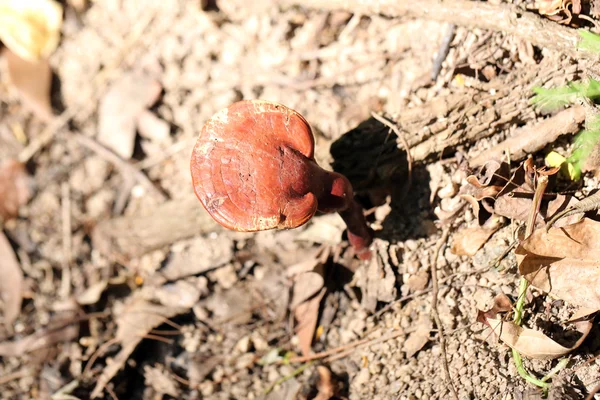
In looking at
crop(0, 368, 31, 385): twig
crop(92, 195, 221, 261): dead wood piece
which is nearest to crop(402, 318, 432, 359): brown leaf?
crop(92, 195, 221, 261): dead wood piece

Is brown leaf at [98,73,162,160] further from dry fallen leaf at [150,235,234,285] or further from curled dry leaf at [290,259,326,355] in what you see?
curled dry leaf at [290,259,326,355]

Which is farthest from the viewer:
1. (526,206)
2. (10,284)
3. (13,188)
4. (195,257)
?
(13,188)

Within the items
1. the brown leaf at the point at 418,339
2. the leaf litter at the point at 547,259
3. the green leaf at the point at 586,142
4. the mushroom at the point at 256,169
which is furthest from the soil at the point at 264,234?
the mushroom at the point at 256,169

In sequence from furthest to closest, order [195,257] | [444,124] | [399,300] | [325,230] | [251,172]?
[195,257] < [325,230] < [399,300] < [444,124] < [251,172]

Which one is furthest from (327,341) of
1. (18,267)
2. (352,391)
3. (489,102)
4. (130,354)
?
(18,267)

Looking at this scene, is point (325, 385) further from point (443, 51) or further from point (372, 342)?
point (443, 51)

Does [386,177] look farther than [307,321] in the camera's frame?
No

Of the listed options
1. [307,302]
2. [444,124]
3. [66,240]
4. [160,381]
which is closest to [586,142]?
[444,124]

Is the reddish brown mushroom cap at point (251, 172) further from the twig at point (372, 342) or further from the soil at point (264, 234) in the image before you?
the twig at point (372, 342)
